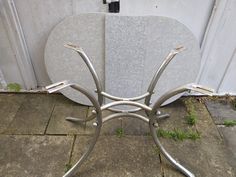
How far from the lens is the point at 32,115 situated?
2.03 m

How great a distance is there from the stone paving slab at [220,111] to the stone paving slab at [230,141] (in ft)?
0.34

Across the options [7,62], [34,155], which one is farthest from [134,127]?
[7,62]

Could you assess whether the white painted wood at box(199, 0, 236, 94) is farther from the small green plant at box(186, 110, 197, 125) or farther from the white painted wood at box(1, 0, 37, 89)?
the white painted wood at box(1, 0, 37, 89)

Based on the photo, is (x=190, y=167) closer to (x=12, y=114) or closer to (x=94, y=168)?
(x=94, y=168)

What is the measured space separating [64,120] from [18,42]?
910mm

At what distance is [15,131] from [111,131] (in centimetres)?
92

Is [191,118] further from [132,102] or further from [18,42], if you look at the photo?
[18,42]

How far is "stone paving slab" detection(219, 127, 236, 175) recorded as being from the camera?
1.70 metres

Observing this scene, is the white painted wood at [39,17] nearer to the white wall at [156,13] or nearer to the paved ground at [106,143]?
the white wall at [156,13]

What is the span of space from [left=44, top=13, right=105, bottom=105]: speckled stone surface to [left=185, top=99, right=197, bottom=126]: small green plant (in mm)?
992

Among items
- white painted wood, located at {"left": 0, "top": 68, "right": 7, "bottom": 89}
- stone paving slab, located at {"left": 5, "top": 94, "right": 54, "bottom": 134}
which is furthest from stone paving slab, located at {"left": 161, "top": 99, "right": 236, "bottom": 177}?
white painted wood, located at {"left": 0, "top": 68, "right": 7, "bottom": 89}

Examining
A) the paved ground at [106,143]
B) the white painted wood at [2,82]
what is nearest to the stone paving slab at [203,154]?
the paved ground at [106,143]

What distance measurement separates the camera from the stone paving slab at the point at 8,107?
1.96m

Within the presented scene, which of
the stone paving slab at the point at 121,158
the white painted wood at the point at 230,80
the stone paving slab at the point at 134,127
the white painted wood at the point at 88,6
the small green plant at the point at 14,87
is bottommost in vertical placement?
the stone paving slab at the point at 121,158
